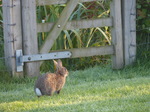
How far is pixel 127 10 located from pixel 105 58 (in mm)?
1561

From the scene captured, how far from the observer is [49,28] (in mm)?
8609

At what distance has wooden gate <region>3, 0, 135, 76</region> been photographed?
27.4 feet

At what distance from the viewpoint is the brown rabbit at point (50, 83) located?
6844 mm

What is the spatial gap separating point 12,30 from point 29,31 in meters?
0.32

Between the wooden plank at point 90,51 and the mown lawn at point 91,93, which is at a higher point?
the wooden plank at point 90,51

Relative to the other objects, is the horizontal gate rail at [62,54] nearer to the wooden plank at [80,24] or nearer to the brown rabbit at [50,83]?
the wooden plank at [80,24]

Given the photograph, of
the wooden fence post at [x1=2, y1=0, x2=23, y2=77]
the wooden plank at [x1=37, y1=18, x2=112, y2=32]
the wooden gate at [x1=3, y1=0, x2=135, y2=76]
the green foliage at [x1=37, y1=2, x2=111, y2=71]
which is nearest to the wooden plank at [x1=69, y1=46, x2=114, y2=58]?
the wooden gate at [x1=3, y1=0, x2=135, y2=76]

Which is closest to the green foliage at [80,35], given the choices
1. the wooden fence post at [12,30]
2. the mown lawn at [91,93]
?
the mown lawn at [91,93]

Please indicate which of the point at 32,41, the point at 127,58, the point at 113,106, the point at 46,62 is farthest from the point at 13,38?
the point at 113,106

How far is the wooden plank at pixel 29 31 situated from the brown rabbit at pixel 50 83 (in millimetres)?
1307

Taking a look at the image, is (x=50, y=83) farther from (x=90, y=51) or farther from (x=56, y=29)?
(x=90, y=51)

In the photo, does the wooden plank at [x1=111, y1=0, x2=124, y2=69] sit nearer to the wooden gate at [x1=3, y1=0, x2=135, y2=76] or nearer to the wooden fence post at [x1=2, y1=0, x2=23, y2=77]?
the wooden gate at [x1=3, y1=0, x2=135, y2=76]

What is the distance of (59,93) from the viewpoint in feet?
23.7

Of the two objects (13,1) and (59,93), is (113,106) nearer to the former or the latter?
(59,93)
